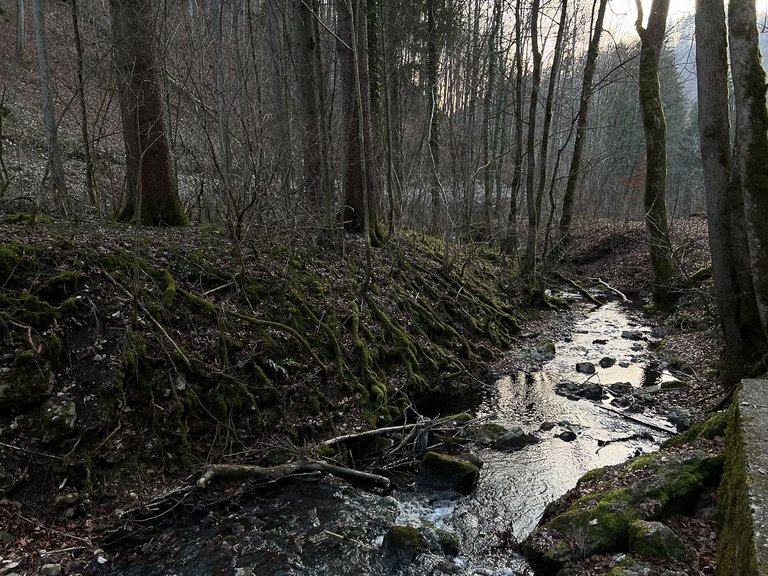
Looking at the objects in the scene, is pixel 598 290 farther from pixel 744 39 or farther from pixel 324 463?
pixel 324 463

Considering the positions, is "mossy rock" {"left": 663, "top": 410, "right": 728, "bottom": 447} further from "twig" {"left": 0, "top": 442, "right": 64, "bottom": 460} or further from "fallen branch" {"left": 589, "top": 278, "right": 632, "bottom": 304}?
"fallen branch" {"left": 589, "top": 278, "right": 632, "bottom": 304}

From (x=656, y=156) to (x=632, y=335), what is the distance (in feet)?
17.9

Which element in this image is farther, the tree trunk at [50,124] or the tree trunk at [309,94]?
the tree trunk at [309,94]

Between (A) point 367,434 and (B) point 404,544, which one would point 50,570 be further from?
(A) point 367,434

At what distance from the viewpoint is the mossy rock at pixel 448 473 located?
6121mm

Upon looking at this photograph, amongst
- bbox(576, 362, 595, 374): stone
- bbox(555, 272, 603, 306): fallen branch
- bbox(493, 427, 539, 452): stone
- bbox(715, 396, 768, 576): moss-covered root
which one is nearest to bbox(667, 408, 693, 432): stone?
bbox(493, 427, 539, 452): stone

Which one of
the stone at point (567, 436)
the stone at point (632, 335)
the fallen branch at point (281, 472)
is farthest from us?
the stone at point (632, 335)

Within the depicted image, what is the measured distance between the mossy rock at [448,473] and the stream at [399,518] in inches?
5.1

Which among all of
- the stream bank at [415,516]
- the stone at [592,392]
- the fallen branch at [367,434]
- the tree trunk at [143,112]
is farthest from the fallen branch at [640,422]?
the tree trunk at [143,112]

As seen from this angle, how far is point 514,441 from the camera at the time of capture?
7.20 m

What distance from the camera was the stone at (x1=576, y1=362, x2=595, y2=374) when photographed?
10.1 m

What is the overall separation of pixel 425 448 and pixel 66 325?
4.90 m

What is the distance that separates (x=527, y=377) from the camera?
10.0m

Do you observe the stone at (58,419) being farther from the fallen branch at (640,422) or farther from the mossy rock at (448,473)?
the fallen branch at (640,422)
